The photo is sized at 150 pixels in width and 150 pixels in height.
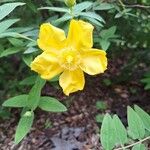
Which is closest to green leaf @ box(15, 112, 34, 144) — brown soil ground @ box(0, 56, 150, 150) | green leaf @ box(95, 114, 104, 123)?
brown soil ground @ box(0, 56, 150, 150)

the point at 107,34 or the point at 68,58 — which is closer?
the point at 68,58

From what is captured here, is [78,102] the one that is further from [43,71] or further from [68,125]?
[43,71]

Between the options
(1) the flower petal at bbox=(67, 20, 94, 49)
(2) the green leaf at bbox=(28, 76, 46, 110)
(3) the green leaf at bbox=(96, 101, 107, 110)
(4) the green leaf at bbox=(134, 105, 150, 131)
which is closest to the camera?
(1) the flower petal at bbox=(67, 20, 94, 49)

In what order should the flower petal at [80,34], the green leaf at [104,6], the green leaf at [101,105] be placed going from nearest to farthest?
1. the flower petal at [80,34]
2. the green leaf at [104,6]
3. the green leaf at [101,105]

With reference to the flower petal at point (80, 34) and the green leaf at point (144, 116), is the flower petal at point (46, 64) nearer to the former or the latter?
the flower petal at point (80, 34)

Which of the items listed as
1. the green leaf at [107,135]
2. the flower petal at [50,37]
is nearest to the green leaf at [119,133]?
the green leaf at [107,135]

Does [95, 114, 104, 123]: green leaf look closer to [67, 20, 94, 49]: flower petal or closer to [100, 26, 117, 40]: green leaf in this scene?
[100, 26, 117, 40]: green leaf

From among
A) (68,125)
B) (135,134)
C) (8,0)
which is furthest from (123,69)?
(135,134)

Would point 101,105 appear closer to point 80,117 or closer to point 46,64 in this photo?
point 80,117

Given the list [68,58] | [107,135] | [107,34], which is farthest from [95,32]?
[107,135]
